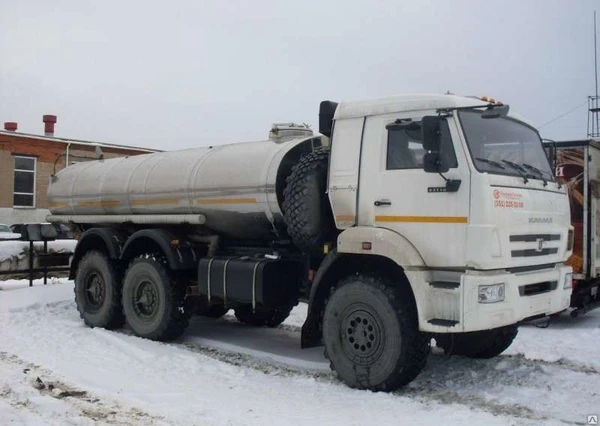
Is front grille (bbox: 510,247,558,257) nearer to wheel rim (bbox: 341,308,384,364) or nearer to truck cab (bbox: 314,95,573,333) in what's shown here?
truck cab (bbox: 314,95,573,333)

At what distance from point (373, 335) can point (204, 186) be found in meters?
3.40

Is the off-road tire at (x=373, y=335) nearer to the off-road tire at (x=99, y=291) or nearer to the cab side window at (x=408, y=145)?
the cab side window at (x=408, y=145)

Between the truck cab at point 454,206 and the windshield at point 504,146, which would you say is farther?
the windshield at point 504,146

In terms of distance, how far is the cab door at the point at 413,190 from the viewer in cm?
609

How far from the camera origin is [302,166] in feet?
24.0

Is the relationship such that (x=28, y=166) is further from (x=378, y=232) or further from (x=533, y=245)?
(x=533, y=245)

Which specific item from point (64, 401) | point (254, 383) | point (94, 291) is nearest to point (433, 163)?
point (254, 383)

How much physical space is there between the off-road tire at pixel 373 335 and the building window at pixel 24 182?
25.1 m

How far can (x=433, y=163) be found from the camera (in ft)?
19.9

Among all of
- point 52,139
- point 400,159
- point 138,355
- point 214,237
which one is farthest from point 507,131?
point 52,139

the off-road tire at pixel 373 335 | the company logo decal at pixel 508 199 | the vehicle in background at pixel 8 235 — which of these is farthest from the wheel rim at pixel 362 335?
the vehicle in background at pixel 8 235

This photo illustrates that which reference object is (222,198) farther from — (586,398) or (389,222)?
(586,398)

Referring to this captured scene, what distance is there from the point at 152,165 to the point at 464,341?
524 centimetres

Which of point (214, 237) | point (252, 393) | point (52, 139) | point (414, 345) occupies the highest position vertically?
point (52, 139)
